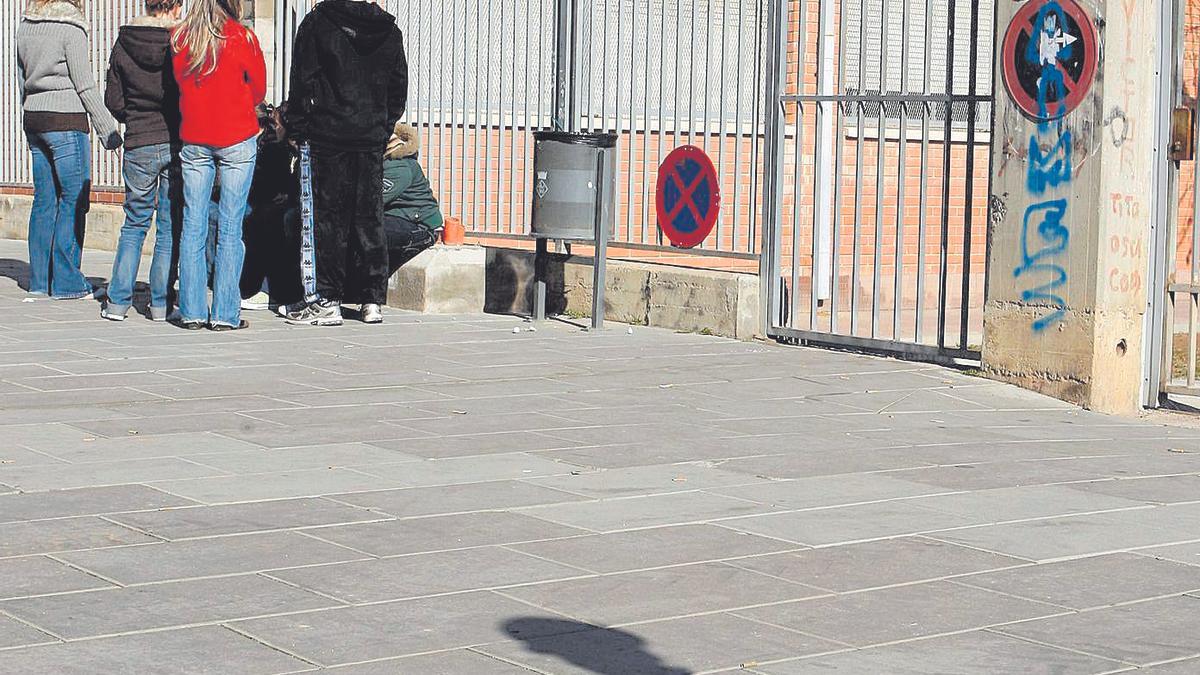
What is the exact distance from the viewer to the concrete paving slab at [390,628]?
435 cm

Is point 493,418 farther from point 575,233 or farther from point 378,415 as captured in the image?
point 575,233

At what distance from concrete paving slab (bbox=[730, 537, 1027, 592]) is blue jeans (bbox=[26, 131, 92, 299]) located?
7993 mm

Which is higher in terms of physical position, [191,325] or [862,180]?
[862,180]

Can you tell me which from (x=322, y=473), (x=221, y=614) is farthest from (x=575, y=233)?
(x=221, y=614)

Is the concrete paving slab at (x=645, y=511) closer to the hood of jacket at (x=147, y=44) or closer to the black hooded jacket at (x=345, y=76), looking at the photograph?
the black hooded jacket at (x=345, y=76)

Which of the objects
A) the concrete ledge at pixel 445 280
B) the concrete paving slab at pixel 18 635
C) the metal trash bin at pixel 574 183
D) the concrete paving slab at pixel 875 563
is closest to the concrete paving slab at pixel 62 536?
the concrete paving slab at pixel 18 635

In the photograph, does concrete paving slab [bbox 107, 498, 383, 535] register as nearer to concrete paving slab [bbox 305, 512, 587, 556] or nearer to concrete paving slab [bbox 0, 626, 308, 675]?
concrete paving slab [bbox 305, 512, 587, 556]

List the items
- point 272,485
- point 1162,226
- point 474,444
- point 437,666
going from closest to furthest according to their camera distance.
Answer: point 437,666
point 272,485
point 474,444
point 1162,226

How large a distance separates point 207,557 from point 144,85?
630 cm

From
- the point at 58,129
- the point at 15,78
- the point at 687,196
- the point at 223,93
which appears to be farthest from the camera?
the point at 15,78

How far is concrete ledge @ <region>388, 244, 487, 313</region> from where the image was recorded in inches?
488

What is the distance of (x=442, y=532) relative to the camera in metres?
5.68

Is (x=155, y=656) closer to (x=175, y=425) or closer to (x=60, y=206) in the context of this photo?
(x=175, y=425)

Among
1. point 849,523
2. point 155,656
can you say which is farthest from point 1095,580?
point 155,656
